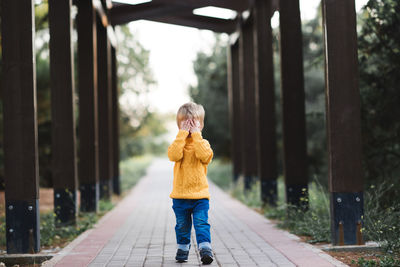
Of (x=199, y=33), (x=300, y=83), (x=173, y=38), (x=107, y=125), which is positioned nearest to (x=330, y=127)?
(x=300, y=83)

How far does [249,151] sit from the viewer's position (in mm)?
14422

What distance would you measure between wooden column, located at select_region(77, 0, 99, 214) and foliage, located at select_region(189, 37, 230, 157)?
13.1 m

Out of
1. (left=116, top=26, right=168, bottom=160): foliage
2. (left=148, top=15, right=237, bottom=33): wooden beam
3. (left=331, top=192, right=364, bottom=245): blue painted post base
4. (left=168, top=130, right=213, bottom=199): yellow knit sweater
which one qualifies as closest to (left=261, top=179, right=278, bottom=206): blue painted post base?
(left=331, top=192, right=364, bottom=245): blue painted post base

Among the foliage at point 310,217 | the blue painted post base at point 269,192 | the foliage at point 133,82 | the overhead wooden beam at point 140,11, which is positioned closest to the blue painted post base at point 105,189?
the foliage at point 310,217

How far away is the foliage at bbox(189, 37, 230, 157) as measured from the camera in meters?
23.8

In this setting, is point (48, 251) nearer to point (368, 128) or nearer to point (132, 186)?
point (368, 128)

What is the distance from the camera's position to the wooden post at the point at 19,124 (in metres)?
6.04

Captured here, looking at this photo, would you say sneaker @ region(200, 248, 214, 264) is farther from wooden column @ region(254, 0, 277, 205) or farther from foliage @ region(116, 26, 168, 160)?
foliage @ region(116, 26, 168, 160)

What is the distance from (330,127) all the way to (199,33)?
20150mm

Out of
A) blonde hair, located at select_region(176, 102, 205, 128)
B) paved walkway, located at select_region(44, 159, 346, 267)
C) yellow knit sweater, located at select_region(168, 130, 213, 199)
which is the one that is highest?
blonde hair, located at select_region(176, 102, 205, 128)

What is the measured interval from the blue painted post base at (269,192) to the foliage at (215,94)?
1252cm

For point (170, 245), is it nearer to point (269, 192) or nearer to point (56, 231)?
point (56, 231)

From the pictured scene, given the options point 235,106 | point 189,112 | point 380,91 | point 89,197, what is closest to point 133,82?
point 235,106

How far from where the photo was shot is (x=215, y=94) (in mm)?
24250
